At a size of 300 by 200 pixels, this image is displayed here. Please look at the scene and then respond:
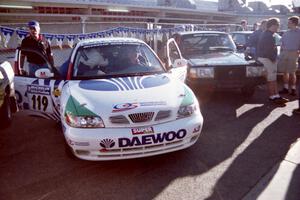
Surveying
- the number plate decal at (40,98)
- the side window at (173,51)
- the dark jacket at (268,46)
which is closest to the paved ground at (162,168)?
the number plate decal at (40,98)

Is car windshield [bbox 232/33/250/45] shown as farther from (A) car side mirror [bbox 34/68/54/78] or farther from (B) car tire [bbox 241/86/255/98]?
(A) car side mirror [bbox 34/68/54/78]

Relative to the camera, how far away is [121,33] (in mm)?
11828

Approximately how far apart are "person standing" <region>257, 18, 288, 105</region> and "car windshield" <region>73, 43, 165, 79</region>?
2.84 metres

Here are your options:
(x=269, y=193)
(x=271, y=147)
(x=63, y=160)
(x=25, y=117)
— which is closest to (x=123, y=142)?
(x=63, y=160)

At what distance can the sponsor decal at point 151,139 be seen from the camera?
3588 millimetres

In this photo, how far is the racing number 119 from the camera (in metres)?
4.98

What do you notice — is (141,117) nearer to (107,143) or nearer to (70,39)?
(107,143)

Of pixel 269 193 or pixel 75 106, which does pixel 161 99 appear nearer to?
pixel 75 106

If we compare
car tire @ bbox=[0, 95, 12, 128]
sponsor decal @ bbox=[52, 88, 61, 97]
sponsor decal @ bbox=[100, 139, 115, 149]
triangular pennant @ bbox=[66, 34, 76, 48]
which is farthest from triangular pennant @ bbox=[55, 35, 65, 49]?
sponsor decal @ bbox=[100, 139, 115, 149]

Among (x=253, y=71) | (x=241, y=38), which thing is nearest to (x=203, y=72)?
(x=253, y=71)

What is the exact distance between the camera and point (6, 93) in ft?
17.8

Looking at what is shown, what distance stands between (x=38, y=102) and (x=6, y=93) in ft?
2.57

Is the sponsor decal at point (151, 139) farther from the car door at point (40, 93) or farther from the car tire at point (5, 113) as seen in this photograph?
the car tire at point (5, 113)

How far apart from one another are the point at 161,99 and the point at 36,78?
2.24m
